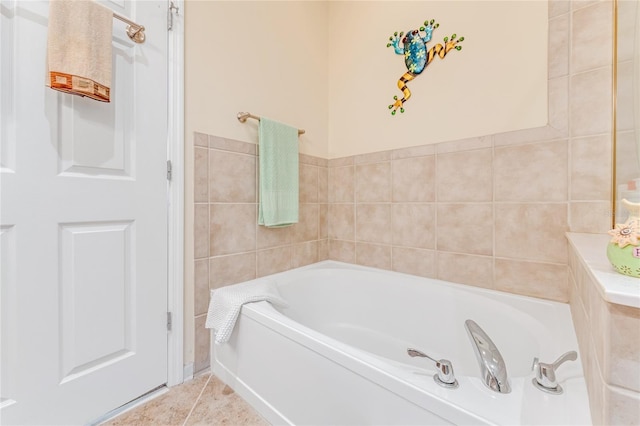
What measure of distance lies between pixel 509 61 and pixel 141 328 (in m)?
2.17

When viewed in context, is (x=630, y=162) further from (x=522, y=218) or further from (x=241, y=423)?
(x=241, y=423)

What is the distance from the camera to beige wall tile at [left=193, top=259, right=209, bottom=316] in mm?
1314

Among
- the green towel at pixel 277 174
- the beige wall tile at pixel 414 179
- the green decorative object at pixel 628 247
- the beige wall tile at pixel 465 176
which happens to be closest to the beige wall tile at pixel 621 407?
the green decorative object at pixel 628 247

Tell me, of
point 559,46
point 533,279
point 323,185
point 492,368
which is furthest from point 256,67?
point 533,279

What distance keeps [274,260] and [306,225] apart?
1.20ft

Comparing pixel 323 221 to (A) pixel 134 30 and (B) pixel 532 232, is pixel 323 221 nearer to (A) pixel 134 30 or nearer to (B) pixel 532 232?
(B) pixel 532 232

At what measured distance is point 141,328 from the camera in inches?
45.8

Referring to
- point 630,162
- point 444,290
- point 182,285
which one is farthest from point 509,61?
point 182,285

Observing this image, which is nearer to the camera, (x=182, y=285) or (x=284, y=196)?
(x=182, y=285)

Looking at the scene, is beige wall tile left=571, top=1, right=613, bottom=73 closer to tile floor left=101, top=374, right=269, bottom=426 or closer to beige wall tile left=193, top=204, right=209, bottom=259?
beige wall tile left=193, top=204, right=209, bottom=259

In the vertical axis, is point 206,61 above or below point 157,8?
below

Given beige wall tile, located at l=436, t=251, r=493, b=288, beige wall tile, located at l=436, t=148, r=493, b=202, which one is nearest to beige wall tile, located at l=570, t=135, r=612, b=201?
beige wall tile, located at l=436, t=148, r=493, b=202

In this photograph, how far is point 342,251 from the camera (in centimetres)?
197

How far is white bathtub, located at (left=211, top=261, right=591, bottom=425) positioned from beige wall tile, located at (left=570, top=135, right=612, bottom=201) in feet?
→ 1.67
